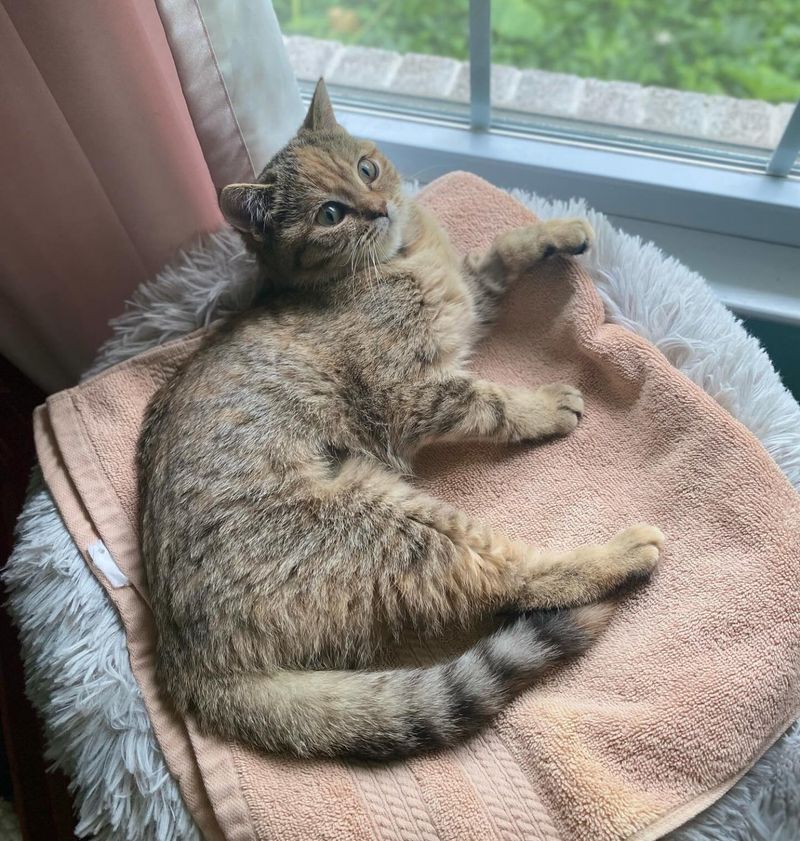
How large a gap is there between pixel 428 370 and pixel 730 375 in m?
0.56

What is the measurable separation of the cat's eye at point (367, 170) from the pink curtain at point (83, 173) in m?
0.37

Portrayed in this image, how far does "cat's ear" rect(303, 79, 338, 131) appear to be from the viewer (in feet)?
4.90

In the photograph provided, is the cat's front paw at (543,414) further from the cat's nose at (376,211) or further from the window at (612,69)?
the window at (612,69)

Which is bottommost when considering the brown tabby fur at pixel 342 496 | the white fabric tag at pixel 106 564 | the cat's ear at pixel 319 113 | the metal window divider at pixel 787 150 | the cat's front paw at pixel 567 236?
the white fabric tag at pixel 106 564

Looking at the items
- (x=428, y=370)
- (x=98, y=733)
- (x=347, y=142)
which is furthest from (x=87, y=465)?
(x=347, y=142)

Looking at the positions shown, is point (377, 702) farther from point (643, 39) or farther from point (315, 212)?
point (643, 39)

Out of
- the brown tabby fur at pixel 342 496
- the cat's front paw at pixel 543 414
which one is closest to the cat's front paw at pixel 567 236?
the brown tabby fur at pixel 342 496

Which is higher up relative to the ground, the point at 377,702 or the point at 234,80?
the point at 234,80

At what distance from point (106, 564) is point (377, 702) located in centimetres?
56

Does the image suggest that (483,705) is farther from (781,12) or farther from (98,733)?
(781,12)

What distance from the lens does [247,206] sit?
138cm

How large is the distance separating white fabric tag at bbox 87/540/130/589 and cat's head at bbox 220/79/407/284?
0.60m

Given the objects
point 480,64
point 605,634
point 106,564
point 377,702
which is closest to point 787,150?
point 480,64

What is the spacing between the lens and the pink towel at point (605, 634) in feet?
3.54
